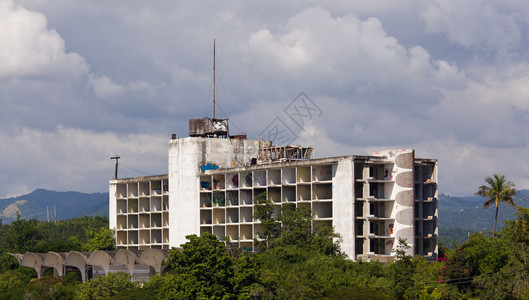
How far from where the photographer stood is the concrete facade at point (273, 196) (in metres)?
91.6

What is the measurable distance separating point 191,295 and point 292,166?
36.5m

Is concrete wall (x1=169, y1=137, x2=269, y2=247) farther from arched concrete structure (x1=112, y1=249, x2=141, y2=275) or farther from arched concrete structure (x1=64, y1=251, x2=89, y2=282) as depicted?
arched concrete structure (x1=64, y1=251, x2=89, y2=282)

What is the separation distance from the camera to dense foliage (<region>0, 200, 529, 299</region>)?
2549 inches

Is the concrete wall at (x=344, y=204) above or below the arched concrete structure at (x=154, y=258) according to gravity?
above

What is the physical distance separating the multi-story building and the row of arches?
12.3 m

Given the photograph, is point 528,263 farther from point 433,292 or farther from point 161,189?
point 161,189

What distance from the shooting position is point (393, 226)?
9200 centimetres

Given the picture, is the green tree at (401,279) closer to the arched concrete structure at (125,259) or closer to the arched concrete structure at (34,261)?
the arched concrete structure at (125,259)

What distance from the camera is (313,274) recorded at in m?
73.2

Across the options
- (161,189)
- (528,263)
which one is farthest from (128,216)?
(528,263)

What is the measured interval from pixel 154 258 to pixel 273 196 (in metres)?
17.9

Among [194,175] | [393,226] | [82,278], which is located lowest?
[82,278]

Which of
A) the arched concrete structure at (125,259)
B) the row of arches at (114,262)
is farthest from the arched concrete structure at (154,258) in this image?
the arched concrete structure at (125,259)

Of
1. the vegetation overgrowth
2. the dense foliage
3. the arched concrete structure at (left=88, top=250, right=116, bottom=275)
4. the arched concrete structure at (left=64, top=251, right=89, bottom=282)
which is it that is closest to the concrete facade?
the vegetation overgrowth
